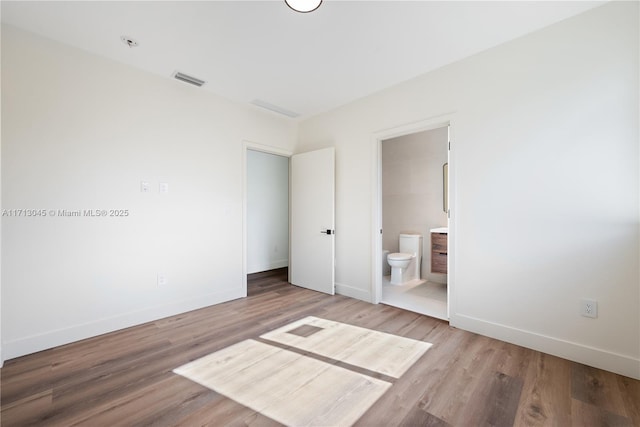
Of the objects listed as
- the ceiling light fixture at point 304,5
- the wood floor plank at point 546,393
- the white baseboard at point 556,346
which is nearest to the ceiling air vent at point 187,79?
the ceiling light fixture at point 304,5

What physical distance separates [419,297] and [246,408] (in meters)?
2.67

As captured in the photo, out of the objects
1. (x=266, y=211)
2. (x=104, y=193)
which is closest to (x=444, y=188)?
(x=266, y=211)

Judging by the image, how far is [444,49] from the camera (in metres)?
2.47

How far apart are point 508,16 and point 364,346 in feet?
9.42

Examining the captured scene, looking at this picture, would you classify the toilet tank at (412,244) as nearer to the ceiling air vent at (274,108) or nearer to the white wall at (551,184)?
the white wall at (551,184)

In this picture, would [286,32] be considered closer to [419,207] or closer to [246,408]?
[246,408]

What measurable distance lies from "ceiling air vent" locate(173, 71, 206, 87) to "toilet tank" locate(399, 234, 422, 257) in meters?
3.67

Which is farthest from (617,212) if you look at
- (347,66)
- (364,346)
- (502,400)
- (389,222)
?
(389,222)

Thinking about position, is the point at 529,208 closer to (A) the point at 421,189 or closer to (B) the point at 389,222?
(A) the point at 421,189

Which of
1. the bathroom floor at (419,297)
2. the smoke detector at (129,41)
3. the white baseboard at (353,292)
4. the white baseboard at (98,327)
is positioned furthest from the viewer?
the white baseboard at (353,292)

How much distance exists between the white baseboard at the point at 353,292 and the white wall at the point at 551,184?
1.09 m

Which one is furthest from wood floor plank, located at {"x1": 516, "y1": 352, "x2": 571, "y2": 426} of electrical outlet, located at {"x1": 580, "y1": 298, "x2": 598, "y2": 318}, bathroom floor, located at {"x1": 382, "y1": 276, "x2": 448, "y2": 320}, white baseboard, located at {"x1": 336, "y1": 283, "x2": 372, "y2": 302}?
white baseboard, located at {"x1": 336, "y1": 283, "x2": 372, "y2": 302}

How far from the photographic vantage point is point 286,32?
87.7 inches

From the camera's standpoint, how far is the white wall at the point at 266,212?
208 inches
